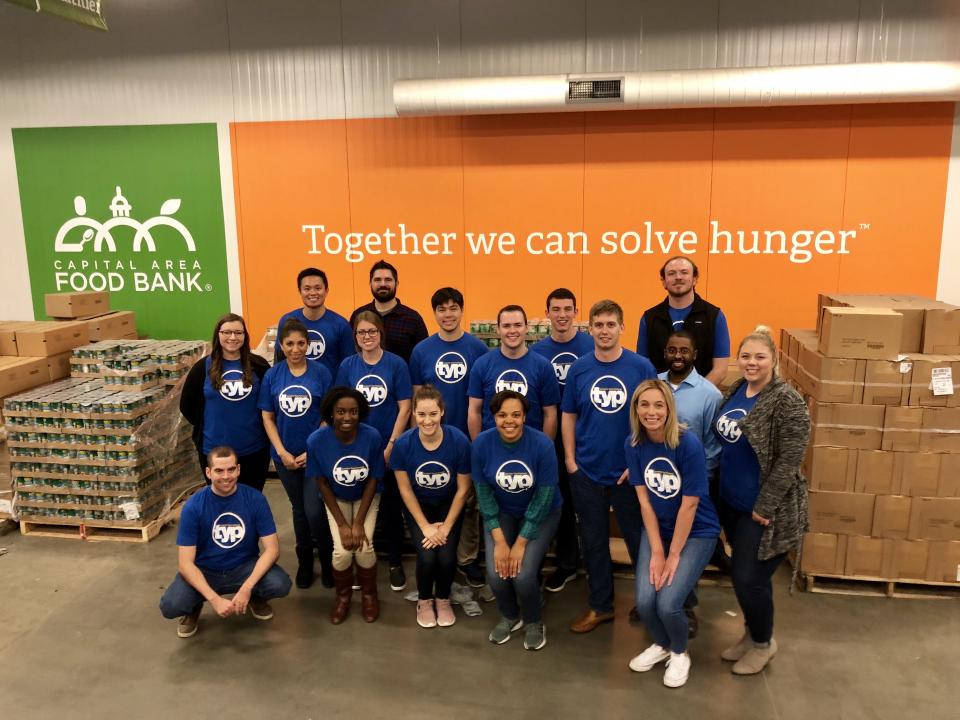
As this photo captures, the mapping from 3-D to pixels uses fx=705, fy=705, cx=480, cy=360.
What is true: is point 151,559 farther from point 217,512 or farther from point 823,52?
point 823,52

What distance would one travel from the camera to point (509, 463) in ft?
11.7

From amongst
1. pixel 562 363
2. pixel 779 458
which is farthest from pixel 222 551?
pixel 779 458

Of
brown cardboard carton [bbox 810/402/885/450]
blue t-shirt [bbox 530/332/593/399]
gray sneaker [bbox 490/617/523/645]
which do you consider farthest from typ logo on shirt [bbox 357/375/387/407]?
brown cardboard carton [bbox 810/402/885/450]

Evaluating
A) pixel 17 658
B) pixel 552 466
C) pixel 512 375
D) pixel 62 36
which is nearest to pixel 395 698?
pixel 552 466

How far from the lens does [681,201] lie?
670 centimetres

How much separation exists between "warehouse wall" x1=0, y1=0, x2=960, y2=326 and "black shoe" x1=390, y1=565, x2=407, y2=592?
4227mm

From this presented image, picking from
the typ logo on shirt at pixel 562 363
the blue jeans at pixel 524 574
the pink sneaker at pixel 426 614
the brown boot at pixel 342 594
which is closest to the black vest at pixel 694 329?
the typ logo on shirt at pixel 562 363

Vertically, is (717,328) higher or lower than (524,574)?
higher

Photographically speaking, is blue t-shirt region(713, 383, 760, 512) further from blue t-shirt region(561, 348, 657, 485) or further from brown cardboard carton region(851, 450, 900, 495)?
brown cardboard carton region(851, 450, 900, 495)

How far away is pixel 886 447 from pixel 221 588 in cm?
387

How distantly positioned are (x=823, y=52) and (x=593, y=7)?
6.83ft

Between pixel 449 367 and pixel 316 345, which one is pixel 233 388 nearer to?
pixel 316 345

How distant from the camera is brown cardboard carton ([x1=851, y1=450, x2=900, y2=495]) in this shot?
13.5 feet

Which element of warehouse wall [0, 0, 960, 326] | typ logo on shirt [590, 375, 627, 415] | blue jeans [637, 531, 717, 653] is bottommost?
blue jeans [637, 531, 717, 653]
